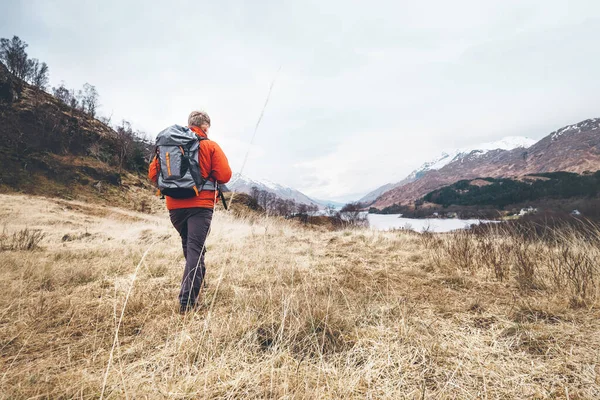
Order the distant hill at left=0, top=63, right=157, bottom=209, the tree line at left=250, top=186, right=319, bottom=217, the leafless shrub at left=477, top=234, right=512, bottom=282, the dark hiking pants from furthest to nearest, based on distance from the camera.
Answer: the tree line at left=250, top=186, right=319, bottom=217 → the distant hill at left=0, top=63, right=157, bottom=209 → the leafless shrub at left=477, top=234, right=512, bottom=282 → the dark hiking pants

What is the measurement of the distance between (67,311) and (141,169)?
48259 mm

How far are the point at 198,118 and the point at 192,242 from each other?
1639 millimetres

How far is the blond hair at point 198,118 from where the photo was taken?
3.18 metres

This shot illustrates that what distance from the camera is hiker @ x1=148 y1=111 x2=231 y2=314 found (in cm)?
271

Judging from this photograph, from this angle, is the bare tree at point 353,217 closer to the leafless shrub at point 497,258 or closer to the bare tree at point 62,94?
the leafless shrub at point 497,258

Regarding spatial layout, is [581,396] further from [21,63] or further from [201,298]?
[21,63]

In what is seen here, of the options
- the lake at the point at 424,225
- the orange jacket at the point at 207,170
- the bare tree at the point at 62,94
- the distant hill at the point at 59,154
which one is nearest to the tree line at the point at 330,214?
the orange jacket at the point at 207,170

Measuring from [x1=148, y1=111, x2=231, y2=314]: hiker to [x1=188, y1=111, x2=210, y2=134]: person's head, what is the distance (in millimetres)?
113

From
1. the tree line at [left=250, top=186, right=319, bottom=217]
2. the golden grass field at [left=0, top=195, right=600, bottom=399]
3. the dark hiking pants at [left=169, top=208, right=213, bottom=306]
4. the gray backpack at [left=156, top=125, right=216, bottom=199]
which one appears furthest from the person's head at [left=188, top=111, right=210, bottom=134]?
the tree line at [left=250, top=186, right=319, bottom=217]

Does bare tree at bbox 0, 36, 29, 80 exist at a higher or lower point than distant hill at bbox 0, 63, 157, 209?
higher

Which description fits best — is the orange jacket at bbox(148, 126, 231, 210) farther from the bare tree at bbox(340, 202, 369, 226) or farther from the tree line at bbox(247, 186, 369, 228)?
the bare tree at bbox(340, 202, 369, 226)

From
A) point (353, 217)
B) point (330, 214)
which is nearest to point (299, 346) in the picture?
point (353, 217)

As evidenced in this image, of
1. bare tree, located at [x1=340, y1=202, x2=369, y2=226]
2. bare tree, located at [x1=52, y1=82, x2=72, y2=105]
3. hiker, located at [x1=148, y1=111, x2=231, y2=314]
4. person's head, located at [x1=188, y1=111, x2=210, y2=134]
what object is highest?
bare tree, located at [x1=52, y1=82, x2=72, y2=105]

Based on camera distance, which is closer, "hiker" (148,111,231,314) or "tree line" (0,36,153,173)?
"hiker" (148,111,231,314)
